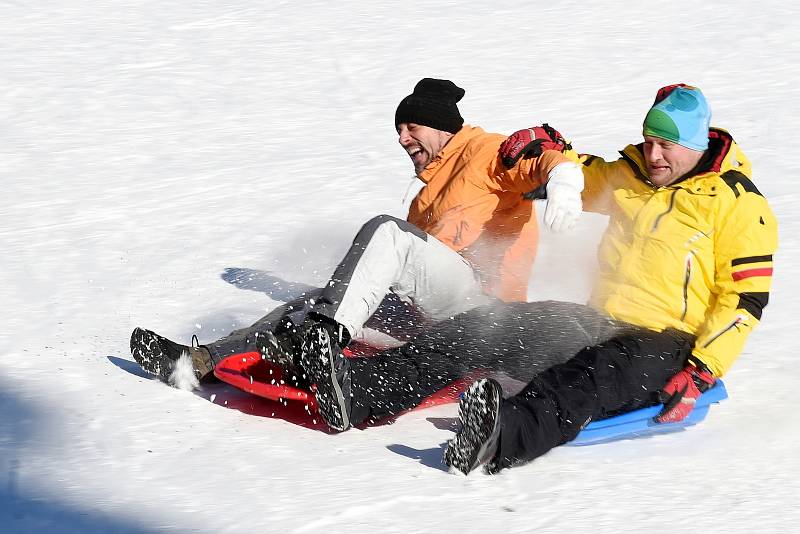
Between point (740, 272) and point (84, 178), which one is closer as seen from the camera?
point (740, 272)

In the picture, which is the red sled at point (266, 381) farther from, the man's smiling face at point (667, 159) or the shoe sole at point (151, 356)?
the man's smiling face at point (667, 159)

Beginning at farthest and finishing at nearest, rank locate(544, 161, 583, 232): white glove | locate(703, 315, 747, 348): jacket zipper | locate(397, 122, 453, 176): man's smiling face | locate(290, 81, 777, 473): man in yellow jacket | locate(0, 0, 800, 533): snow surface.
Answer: locate(397, 122, 453, 176): man's smiling face < locate(544, 161, 583, 232): white glove < locate(703, 315, 747, 348): jacket zipper < locate(290, 81, 777, 473): man in yellow jacket < locate(0, 0, 800, 533): snow surface

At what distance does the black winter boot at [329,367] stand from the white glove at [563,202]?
0.79 metres

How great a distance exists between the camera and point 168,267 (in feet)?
18.4

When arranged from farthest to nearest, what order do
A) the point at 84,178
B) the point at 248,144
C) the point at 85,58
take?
1. the point at 85,58
2. the point at 248,144
3. the point at 84,178

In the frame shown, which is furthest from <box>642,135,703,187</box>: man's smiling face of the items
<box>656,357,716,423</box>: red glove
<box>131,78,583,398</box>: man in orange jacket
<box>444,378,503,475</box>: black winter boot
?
<box>444,378,503,475</box>: black winter boot

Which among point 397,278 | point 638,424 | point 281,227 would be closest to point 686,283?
point 638,424

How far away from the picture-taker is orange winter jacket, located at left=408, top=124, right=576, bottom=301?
4.25 meters

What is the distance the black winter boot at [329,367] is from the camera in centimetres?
335

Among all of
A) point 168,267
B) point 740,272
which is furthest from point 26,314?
point 740,272

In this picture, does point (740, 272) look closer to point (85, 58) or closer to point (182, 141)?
point (182, 141)

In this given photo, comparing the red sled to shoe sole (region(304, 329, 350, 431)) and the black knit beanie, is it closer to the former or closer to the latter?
shoe sole (region(304, 329, 350, 431))

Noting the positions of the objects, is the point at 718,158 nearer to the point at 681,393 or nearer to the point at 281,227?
the point at 681,393

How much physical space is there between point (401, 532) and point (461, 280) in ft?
4.24
